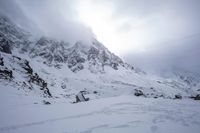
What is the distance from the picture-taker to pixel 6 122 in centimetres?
695

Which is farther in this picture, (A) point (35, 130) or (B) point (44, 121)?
(B) point (44, 121)

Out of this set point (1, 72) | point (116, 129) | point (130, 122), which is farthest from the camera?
point (1, 72)

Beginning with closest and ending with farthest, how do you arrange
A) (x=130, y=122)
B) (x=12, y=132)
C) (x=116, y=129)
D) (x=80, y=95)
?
1. (x=12, y=132)
2. (x=116, y=129)
3. (x=130, y=122)
4. (x=80, y=95)

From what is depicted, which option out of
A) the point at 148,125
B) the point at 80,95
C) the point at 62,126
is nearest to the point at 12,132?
the point at 62,126

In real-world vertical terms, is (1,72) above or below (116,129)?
above

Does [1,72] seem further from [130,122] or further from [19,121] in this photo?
[130,122]

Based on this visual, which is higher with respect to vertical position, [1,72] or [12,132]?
[1,72]

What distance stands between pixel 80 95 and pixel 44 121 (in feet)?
60.4

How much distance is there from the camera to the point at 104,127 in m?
6.76

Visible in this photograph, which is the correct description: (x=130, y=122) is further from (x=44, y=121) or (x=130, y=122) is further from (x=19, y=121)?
(x=19, y=121)

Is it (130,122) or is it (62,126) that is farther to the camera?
(130,122)

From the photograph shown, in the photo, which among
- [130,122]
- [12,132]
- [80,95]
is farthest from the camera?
[80,95]

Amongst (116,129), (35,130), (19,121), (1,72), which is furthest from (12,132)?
(1,72)

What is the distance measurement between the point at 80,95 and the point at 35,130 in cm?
1958
